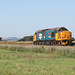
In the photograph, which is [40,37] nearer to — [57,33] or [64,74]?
[57,33]

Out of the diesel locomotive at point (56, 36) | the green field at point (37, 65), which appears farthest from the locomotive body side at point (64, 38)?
the green field at point (37, 65)

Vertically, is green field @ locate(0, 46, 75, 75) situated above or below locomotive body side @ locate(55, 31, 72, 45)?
below

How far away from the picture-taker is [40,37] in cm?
4356

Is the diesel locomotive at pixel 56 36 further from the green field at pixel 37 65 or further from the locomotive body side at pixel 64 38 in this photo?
the green field at pixel 37 65

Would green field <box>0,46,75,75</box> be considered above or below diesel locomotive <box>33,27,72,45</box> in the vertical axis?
below

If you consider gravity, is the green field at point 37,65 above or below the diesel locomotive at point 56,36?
below

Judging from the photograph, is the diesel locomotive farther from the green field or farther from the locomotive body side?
the green field

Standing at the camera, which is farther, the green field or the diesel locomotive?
the diesel locomotive

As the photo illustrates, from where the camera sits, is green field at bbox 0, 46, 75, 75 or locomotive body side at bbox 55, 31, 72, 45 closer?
green field at bbox 0, 46, 75, 75

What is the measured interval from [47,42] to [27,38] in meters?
62.5

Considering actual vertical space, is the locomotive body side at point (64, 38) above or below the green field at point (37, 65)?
above

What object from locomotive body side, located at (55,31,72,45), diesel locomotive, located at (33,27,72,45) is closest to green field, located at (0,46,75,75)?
locomotive body side, located at (55,31,72,45)

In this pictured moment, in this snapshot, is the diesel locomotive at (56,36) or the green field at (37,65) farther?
the diesel locomotive at (56,36)

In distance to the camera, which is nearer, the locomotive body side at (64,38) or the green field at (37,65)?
the green field at (37,65)
